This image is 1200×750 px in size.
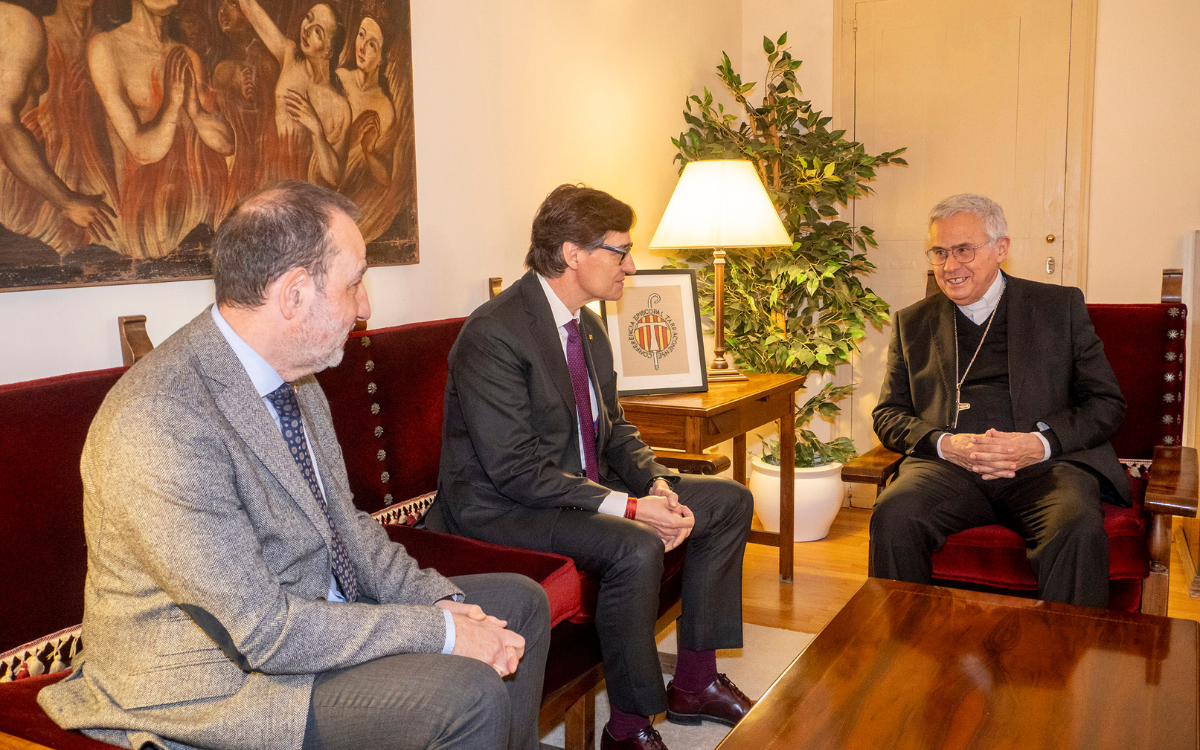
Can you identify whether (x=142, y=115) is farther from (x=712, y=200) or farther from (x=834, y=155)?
(x=834, y=155)

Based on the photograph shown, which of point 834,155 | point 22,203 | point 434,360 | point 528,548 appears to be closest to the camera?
point 22,203

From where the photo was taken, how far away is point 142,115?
185 centimetres

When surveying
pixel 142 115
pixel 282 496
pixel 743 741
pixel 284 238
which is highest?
Result: pixel 142 115

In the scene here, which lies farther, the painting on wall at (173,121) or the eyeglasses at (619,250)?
the eyeglasses at (619,250)

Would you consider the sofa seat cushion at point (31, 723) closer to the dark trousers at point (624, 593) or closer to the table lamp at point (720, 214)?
the dark trousers at point (624, 593)

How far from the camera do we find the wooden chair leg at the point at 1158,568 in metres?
2.33

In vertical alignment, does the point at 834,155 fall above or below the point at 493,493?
above

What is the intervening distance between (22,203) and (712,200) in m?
2.28

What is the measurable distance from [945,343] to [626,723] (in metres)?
1.53

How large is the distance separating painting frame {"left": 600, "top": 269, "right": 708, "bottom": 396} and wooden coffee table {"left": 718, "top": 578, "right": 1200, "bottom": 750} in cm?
133

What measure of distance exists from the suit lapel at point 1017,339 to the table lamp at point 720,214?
2.84 feet

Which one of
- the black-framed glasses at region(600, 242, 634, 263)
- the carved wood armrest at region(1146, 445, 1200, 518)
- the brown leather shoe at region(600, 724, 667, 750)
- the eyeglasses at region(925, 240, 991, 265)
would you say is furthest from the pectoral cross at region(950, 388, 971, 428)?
the brown leather shoe at region(600, 724, 667, 750)

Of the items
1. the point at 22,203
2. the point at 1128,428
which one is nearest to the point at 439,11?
the point at 22,203

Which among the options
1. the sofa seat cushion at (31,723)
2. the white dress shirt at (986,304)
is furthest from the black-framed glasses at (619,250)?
the sofa seat cushion at (31,723)
